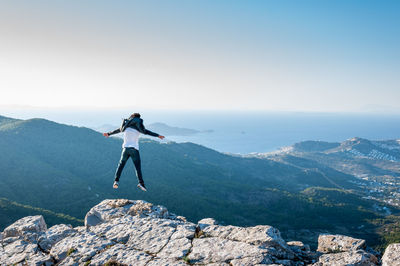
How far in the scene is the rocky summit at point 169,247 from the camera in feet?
27.7

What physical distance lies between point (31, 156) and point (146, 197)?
84.5 metres

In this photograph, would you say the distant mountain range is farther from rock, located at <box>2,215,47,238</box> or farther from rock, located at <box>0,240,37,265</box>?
rock, located at <box>0,240,37,265</box>

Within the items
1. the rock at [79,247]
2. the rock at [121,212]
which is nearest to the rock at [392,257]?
the rock at [121,212]

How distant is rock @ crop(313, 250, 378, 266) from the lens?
7.98 m

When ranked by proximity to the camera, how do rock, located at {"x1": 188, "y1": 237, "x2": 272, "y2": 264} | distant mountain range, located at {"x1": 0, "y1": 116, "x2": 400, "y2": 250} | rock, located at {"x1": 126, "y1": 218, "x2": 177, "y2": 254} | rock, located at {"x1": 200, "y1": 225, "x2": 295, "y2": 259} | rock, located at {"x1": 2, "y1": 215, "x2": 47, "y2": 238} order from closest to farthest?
rock, located at {"x1": 188, "y1": 237, "x2": 272, "y2": 264}, rock, located at {"x1": 200, "y1": 225, "x2": 295, "y2": 259}, rock, located at {"x1": 126, "y1": 218, "x2": 177, "y2": 254}, rock, located at {"x1": 2, "y1": 215, "x2": 47, "y2": 238}, distant mountain range, located at {"x1": 0, "y1": 116, "x2": 400, "y2": 250}

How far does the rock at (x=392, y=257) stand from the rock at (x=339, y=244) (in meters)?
1.66

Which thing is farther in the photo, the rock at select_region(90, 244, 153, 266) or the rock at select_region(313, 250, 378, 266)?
the rock at select_region(90, 244, 153, 266)

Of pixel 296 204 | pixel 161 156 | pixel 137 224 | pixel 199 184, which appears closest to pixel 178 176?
pixel 199 184

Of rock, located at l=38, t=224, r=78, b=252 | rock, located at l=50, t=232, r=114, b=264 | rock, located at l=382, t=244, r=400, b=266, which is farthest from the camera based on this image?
rock, located at l=38, t=224, r=78, b=252

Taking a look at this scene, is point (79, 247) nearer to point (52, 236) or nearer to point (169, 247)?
point (52, 236)

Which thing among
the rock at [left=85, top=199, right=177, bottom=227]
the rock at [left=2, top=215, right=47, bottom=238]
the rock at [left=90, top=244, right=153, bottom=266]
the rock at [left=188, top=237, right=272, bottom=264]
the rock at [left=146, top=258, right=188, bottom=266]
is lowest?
the rock at [left=2, top=215, right=47, bottom=238]

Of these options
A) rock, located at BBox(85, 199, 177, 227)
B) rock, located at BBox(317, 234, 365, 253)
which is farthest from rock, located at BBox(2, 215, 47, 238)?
rock, located at BBox(317, 234, 365, 253)

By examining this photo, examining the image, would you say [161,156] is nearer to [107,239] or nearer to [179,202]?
[179,202]

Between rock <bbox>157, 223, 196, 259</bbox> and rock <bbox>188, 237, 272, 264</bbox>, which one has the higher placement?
rock <bbox>188, 237, 272, 264</bbox>
